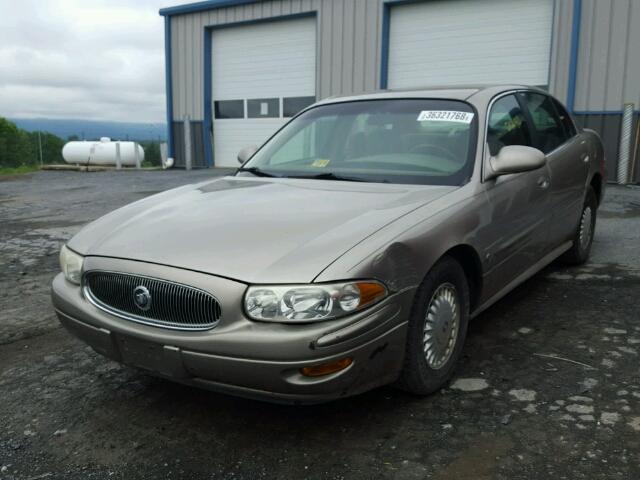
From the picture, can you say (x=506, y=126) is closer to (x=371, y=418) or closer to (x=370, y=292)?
(x=370, y=292)

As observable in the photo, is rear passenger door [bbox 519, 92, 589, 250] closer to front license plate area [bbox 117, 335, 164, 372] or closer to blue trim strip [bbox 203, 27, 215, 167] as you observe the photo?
front license plate area [bbox 117, 335, 164, 372]

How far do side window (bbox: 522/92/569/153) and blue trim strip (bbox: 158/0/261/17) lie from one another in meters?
11.6

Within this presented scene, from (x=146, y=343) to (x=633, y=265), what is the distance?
412 cm

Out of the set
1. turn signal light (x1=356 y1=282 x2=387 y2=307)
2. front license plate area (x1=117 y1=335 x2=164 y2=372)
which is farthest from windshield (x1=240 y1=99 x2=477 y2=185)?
front license plate area (x1=117 y1=335 x2=164 y2=372)

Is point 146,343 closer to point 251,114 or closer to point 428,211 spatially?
point 428,211

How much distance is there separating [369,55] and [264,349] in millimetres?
11904

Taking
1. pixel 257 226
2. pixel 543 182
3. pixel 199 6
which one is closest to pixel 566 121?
pixel 543 182

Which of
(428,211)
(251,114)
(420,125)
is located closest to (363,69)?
(251,114)

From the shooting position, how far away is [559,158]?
13.8 feet

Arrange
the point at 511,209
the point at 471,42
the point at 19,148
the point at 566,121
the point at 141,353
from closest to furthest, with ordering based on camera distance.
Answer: the point at 141,353 < the point at 511,209 < the point at 566,121 < the point at 471,42 < the point at 19,148

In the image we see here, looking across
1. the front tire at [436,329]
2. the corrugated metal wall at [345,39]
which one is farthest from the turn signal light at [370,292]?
the corrugated metal wall at [345,39]

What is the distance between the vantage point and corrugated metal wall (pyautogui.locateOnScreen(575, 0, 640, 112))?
10539 mm

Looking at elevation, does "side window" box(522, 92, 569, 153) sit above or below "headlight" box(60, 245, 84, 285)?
above

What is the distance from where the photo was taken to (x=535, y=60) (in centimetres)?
1155
